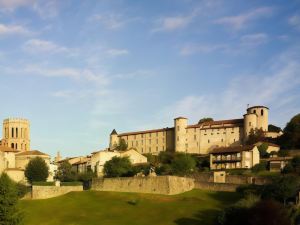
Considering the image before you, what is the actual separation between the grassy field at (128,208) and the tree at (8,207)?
4853 mm

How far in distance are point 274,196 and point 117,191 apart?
2678cm

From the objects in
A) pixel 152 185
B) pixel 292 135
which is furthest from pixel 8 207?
pixel 292 135

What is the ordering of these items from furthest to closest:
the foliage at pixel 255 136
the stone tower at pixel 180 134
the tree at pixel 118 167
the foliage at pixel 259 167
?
the stone tower at pixel 180 134
the foliage at pixel 255 136
the tree at pixel 118 167
the foliage at pixel 259 167

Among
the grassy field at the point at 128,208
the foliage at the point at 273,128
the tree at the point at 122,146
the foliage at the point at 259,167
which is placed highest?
the foliage at the point at 273,128

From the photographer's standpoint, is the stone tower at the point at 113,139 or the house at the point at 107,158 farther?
the stone tower at the point at 113,139

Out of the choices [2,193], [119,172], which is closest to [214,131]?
[119,172]

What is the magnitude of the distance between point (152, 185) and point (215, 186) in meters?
8.76

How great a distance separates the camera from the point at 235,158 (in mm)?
99875

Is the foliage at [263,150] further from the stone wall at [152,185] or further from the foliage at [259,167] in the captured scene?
the stone wall at [152,185]

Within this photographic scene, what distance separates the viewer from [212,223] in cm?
6431

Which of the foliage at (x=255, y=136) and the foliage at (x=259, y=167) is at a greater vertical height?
the foliage at (x=255, y=136)

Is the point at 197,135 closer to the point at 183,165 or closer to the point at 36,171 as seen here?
the point at 183,165

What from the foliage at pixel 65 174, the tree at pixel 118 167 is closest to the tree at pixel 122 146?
the foliage at pixel 65 174

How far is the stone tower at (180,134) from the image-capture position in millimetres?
127062
